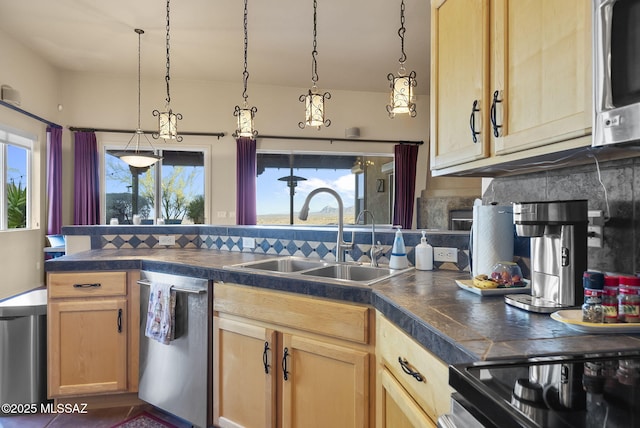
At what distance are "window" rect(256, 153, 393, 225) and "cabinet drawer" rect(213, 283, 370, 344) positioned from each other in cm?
453

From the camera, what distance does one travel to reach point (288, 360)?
1.70 metres

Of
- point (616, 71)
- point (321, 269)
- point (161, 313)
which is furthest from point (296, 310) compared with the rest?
point (616, 71)

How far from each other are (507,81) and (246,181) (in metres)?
5.12

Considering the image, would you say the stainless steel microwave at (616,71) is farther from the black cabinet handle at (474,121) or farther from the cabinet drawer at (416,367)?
the cabinet drawer at (416,367)

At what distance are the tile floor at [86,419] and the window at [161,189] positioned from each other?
12.8ft

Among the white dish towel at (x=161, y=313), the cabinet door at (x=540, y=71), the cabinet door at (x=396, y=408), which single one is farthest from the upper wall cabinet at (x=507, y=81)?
the white dish towel at (x=161, y=313)

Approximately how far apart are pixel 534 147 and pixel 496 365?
0.72m

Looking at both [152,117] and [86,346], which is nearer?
[86,346]

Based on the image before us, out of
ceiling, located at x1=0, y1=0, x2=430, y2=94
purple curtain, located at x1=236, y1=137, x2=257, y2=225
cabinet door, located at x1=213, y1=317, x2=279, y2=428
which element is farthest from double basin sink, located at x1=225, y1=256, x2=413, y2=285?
purple curtain, located at x1=236, y1=137, x2=257, y2=225

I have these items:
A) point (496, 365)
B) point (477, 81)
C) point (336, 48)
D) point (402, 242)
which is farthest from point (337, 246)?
point (336, 48)

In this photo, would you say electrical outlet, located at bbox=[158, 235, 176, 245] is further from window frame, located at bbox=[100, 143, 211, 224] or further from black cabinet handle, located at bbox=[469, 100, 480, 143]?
window frame, located at bbox=[100, 143, 211, 224]

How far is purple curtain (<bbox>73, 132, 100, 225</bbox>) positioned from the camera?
220 inches

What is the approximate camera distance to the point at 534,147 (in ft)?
3.82

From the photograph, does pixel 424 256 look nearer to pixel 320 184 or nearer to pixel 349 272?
pixel 349 272
